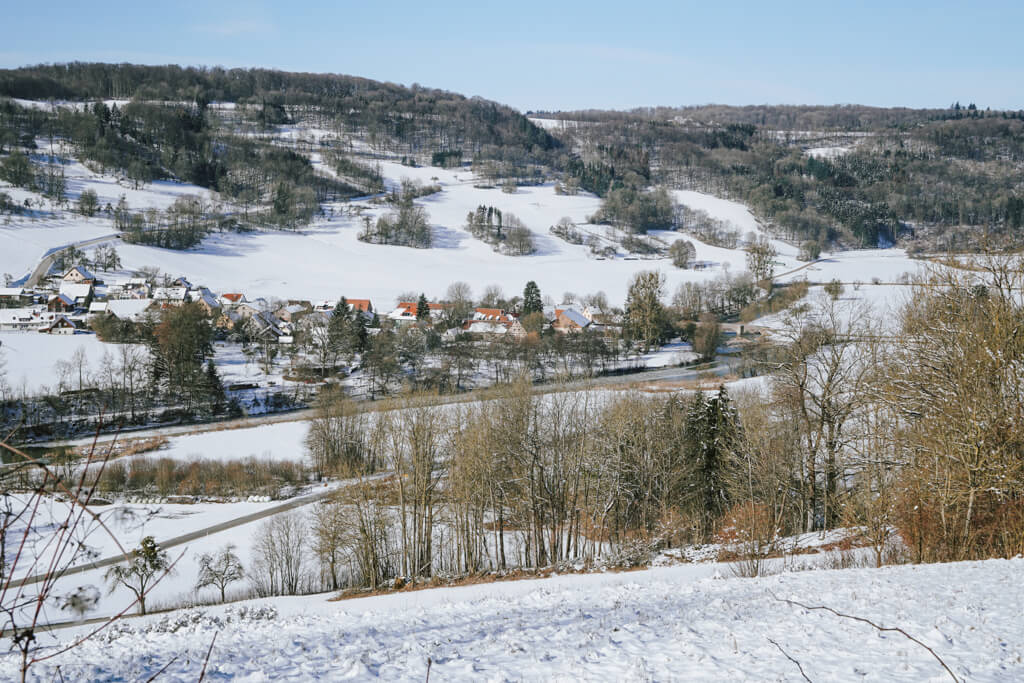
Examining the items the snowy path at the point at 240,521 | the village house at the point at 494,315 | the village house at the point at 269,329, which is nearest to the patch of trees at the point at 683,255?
the village house at the point at 494,315

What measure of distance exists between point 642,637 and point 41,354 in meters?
51.2

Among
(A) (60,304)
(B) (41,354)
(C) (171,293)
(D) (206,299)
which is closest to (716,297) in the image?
(D) (206,299)

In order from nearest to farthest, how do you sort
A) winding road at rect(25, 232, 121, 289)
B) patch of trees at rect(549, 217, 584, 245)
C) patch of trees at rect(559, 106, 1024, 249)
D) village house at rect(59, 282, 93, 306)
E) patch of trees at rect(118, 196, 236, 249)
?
village house at rect(59, 282, 93, 306) → winding road at rect(25, 232, 121, 289) → patch of trees at rect(118, 196, 236, 249) → patch of trees at rect(549, 217, 584, 245) → patch of trees at rect(559, 106, 1024, 249)

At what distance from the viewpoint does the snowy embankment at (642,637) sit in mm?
6336

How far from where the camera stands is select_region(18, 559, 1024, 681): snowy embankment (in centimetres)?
634

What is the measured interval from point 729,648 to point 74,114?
156 metres

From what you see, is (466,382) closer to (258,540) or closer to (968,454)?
(258,540)

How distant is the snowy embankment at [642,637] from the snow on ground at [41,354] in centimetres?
3565

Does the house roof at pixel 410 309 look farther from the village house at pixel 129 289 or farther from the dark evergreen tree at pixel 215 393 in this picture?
the village house at pixel 129 289

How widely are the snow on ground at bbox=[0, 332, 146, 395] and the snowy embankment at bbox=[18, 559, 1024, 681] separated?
35.7 meters

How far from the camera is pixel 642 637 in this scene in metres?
7.73

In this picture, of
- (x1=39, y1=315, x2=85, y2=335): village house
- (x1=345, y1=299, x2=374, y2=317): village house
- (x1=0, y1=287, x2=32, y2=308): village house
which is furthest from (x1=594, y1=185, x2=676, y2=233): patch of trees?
(x1=0, y1=287, x2=32, y2=308): village house

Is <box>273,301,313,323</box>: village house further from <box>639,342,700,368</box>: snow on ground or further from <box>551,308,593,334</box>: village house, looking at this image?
<box>639,342,700,368</box>: snow on ground

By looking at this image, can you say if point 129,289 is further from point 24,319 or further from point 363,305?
point 363,305
